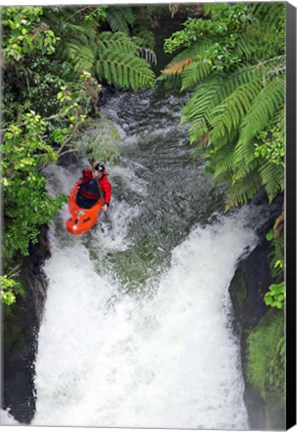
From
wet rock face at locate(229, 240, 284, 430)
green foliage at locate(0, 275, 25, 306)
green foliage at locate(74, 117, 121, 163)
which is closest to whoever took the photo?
wet rock face at locate(229, 240, 284, 430)

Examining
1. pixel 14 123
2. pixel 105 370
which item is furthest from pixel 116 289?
pixel 14 123

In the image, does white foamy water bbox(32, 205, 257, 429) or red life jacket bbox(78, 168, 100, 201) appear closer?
white foamy water bbox(32, 205, 257, 429)

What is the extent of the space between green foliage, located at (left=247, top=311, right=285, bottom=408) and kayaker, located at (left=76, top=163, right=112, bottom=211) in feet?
4.62

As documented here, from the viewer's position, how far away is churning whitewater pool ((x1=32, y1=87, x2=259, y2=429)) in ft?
15.6

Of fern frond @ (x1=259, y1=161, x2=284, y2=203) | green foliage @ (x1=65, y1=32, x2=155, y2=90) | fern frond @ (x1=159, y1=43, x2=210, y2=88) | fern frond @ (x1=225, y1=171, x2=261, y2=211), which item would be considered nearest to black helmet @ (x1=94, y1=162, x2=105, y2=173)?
green foliage @ (x1=65, y1=32, x2=155, y2=90)

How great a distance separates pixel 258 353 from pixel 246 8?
2.26 m

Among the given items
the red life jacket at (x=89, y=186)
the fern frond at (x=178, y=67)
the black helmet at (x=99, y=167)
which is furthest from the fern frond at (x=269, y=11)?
the red life jacket at (x=89, y=186)

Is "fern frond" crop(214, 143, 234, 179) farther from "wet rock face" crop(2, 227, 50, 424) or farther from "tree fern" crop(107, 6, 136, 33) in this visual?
"wet rock face" crop(2, 227, 50, 424)

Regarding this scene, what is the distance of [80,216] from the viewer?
493cm

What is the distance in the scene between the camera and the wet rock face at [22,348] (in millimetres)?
4926

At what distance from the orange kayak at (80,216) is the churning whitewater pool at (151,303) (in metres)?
0.05

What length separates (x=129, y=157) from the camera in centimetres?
490

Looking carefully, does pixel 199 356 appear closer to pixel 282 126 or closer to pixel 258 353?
pixel 258 353

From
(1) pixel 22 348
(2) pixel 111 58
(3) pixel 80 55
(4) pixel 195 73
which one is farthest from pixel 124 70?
(1) pixel 22 348
